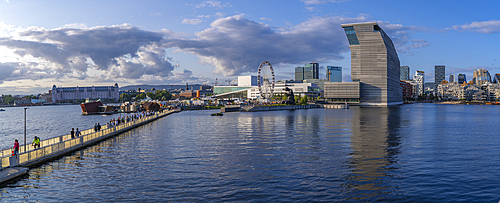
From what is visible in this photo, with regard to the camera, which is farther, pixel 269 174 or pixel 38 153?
pixel 38 153

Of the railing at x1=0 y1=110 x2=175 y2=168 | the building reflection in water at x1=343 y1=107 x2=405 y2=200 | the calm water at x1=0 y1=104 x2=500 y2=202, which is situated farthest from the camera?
the railing at x1=0 y1=110 x2=175 y2=168

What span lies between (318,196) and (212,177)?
9.31 meters

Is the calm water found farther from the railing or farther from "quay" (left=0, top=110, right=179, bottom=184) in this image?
the railing

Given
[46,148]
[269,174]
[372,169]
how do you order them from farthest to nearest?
[46,148] → [372,169] → [269,174]

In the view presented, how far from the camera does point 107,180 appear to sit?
1049 inches

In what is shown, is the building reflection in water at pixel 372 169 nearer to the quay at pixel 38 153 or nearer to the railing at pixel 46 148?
the quay at pixel 38 153

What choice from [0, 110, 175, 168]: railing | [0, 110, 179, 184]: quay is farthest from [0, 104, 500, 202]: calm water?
[0, 110, 175, 168]: railing

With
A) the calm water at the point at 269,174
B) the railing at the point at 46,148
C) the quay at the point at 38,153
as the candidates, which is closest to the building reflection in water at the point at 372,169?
the calm water at the point at 269,174

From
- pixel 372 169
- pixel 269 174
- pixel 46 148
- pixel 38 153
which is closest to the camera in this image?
pixel 269 174

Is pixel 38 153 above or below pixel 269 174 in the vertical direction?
above

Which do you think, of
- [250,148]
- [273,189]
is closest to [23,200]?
[273,189]

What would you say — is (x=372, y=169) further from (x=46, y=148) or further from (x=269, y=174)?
(x=46, y=148)

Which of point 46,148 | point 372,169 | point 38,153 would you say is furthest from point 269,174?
point 46,148

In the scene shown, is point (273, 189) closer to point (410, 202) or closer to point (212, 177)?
point (212, 177)
